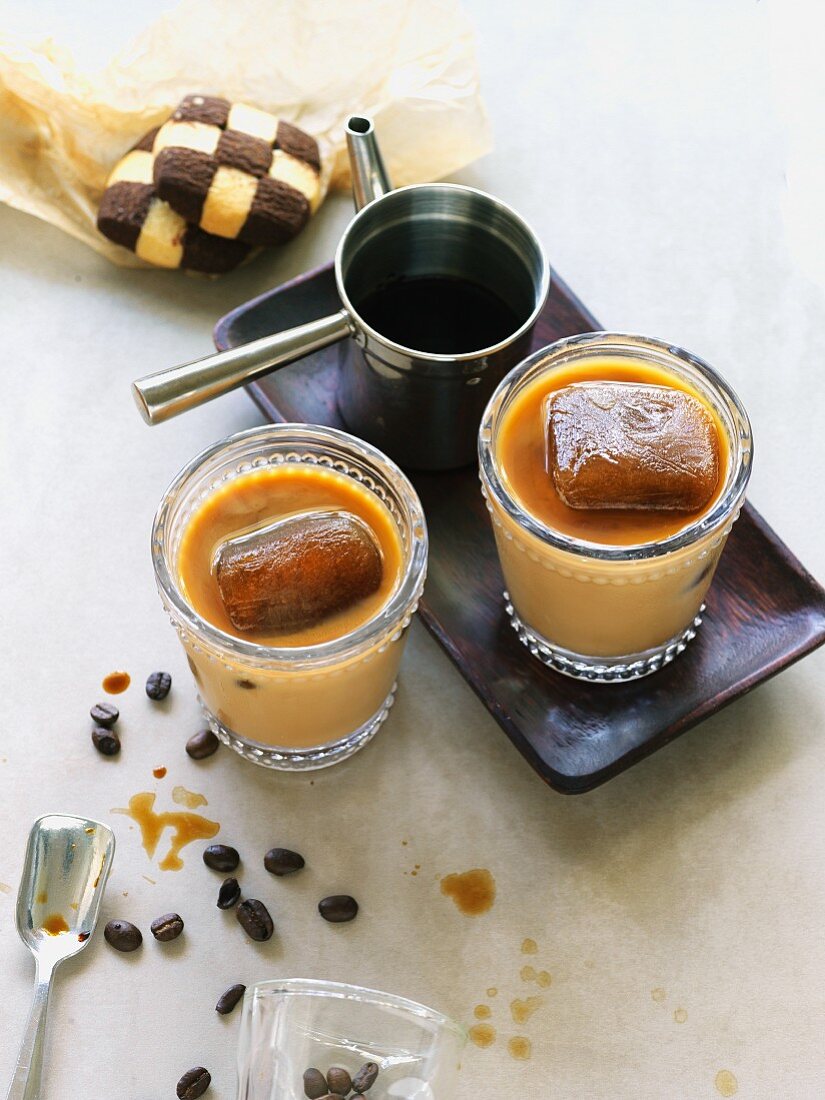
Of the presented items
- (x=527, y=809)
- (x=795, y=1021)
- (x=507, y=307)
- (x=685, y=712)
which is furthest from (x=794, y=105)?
(x=795, y=1021)

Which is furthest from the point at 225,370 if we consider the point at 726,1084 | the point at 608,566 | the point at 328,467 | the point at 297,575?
the point at 726,1084

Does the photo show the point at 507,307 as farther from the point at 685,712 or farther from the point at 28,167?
the point at 28,167

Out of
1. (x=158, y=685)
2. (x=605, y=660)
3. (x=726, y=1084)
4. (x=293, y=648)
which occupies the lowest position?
(x=726, y=1084)

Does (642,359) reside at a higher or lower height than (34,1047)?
higher

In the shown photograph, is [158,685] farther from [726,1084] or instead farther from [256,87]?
[256,87]

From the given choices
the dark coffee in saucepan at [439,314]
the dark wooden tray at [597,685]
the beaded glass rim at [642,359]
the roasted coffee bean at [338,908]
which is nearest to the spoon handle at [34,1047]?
the roasted coffee bean at [338,908]

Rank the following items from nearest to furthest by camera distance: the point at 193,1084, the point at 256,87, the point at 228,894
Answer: the point at 193,1084, the point at 228,894, the point at 256,87
